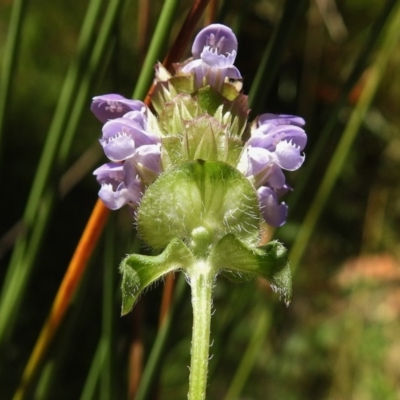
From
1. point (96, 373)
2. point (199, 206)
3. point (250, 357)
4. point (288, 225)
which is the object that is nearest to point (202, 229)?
point (199, 206)

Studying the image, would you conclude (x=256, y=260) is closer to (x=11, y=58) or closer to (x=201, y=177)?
(x=201, y=177)

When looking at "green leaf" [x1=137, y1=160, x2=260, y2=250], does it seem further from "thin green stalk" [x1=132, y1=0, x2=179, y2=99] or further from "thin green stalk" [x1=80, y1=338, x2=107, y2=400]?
"thin green stalk" [x1=80, y1=338, x2=107, y2=400]

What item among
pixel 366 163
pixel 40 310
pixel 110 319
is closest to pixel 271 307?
pixel 110 319

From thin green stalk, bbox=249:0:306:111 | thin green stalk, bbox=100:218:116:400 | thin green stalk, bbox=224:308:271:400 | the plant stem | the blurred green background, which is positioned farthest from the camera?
the blurred green background

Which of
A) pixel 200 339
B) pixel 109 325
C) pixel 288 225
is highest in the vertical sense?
pixel 200 339

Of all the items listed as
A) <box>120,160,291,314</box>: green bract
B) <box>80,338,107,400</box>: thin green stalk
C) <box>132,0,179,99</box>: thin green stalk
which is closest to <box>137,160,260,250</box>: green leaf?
<box>120,160,291,314</box>: green bract

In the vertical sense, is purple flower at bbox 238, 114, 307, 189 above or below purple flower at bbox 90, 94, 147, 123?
above

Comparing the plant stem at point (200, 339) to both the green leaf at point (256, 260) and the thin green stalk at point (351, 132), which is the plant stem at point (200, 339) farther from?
the thin green stalk at point (351, 132)
